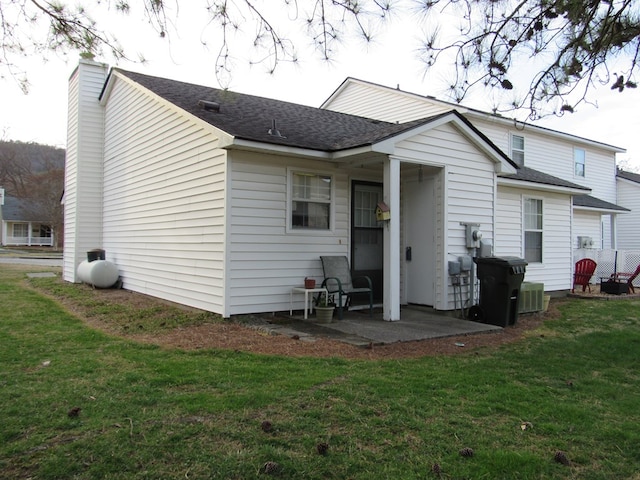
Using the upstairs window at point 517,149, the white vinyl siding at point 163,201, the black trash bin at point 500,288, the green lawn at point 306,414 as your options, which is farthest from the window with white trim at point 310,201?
the upstairs window at point 517,149

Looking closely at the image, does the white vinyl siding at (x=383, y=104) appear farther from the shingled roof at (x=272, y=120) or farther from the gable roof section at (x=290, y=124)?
the gable roof section at (x=290, y=124)

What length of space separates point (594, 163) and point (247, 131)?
18658 millimetres

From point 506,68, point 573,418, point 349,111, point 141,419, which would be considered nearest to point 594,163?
point 349,111

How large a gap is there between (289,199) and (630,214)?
69.4 ft

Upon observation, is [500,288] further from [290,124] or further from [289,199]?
[290,124]

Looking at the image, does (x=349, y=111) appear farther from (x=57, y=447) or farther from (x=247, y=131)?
(x=57, y=447)

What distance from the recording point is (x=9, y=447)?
2.98 meters

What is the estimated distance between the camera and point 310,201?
331 inches

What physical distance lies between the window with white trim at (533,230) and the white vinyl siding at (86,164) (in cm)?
1129

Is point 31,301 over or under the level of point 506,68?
under

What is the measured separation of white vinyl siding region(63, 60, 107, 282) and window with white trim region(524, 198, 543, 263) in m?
11.3

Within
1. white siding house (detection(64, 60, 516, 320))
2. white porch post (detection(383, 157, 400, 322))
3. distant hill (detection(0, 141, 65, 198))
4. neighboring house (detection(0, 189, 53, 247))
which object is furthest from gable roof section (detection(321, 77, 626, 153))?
distant hill (detection(0, 141, 65, 198))

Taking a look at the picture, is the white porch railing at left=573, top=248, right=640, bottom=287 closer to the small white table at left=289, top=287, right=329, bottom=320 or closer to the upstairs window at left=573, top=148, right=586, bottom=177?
the upstairs window at left=573, top=148, right=586, bottom=177

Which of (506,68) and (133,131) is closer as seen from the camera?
(506,68)
